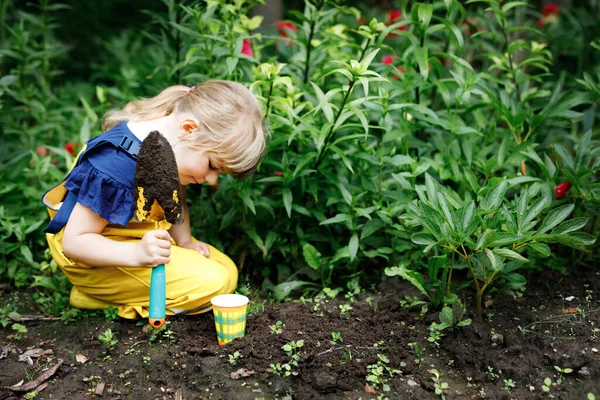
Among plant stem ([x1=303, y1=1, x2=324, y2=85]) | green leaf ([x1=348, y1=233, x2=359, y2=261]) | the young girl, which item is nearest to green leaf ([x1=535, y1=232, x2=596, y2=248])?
green leaf ([x1=348, y1=233, x2=359, y2=261])

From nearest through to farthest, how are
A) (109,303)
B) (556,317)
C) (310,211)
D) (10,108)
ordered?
(556,317), (109,303), (310,211), (10,108)

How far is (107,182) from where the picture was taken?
7.45 ft

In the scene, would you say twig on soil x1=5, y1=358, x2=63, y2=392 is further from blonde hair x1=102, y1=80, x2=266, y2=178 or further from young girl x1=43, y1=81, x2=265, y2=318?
blonde hair x1=102, y1=80, x2=266, y2=178

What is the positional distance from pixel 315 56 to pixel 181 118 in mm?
972

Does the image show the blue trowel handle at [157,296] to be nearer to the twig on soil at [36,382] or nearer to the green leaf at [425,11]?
the twig on soil at [36,382]

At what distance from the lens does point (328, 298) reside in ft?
8.84

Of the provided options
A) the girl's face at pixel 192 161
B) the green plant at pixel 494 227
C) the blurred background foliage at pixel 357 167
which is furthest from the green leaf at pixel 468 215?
the girl's face at pixel 192 161

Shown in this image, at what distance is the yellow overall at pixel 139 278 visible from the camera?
249cm

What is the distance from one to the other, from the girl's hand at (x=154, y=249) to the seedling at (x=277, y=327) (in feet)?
1.70

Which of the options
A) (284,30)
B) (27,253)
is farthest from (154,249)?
(284,30)

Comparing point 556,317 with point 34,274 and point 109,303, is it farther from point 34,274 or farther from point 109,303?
point 34,274

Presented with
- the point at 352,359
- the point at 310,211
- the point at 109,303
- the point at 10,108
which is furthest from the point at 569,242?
the point at 10,108

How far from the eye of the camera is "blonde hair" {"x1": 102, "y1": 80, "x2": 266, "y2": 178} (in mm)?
2344

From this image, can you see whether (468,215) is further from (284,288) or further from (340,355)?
(284,288)
